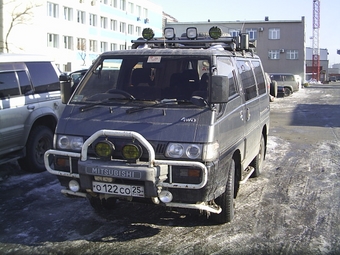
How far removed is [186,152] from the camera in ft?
14.0

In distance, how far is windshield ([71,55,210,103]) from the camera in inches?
197

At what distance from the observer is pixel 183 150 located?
429 centimetres

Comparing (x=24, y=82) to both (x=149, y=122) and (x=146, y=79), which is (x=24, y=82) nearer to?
(x=146, y=79)

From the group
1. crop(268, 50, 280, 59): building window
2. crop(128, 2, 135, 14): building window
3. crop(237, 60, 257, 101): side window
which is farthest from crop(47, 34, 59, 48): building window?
crop(237, 60, 257, 101): side window

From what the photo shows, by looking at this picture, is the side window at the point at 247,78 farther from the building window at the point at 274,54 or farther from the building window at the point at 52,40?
the building window at the point at 274,54

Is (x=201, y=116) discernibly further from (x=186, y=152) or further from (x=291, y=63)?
(x=291, y=63)

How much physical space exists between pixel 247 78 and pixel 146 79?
67.0 inches

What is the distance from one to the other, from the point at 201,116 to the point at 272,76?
94.7 ft

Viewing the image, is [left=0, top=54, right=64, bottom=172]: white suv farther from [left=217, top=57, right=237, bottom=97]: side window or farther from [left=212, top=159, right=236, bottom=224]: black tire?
[left=212, top=159, right=236, bottom=224]: black tire

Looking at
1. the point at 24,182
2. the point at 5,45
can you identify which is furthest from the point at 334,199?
the point at 5,45

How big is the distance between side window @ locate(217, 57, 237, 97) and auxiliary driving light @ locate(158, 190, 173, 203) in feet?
5.05

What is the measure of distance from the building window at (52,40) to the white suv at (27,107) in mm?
37445

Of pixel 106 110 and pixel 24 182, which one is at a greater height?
pixel 106 110

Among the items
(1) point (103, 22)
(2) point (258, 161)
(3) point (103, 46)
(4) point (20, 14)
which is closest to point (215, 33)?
(2) point (258, 161)
